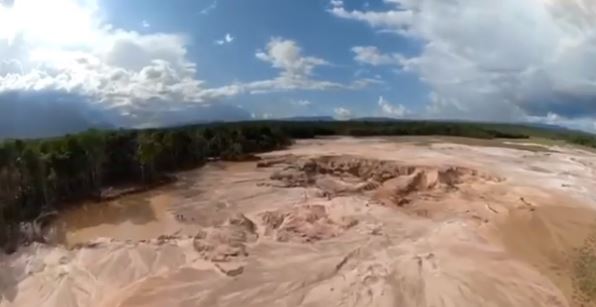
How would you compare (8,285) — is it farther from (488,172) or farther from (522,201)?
(488,172)

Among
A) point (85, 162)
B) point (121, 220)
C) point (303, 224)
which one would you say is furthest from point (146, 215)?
point (303, 224)

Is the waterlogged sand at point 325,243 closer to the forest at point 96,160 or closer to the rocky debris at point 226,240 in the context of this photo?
the rocky debris at point 226,240

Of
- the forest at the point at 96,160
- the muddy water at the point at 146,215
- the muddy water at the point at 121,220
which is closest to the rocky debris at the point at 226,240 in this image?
the muddy water at the point at 146,215

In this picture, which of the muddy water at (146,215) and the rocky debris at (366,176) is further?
the rocky debris at (366,176)

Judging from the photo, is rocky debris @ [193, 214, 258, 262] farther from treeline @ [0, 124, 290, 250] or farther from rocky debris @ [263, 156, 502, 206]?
treeline @ [0, 124, 290, 250]

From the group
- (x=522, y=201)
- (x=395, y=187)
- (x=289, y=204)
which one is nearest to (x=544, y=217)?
(x=522, y=201)
